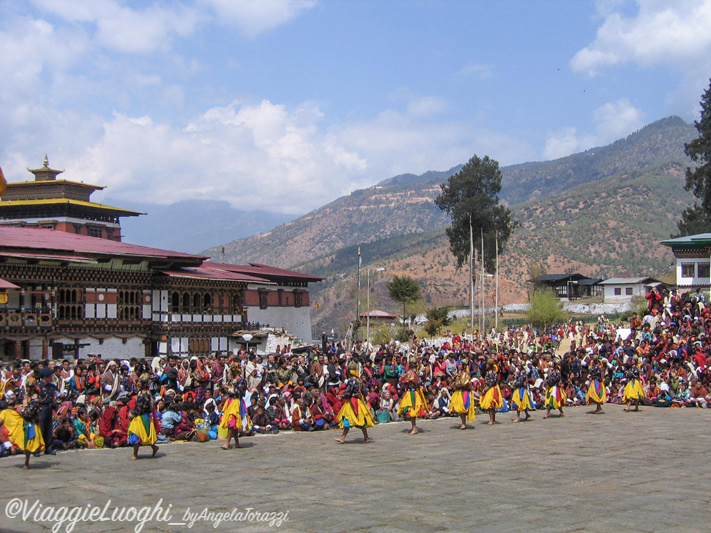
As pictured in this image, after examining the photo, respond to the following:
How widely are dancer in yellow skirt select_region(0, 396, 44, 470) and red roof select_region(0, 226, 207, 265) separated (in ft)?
59.1

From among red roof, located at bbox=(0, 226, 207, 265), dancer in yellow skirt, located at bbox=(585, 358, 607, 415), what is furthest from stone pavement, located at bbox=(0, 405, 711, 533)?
red roof, located at bbox=(0, 226, 207, 265)

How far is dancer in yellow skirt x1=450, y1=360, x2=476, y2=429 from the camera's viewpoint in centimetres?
1986

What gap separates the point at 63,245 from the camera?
111ft

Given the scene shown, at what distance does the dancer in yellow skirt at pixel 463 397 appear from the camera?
19859 mm

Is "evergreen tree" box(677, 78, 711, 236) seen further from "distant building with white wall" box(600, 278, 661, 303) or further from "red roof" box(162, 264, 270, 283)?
"red roof" box(162, 264, 270, 283)

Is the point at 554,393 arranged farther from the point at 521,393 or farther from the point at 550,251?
the point at 550,251

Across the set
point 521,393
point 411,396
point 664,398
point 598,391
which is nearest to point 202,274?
point 521,393

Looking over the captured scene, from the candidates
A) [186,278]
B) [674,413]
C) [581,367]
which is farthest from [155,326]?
[674,413]

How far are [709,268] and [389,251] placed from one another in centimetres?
9782

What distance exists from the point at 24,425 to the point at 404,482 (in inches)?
279

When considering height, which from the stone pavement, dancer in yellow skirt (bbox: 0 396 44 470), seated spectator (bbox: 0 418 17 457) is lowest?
the stone pavement

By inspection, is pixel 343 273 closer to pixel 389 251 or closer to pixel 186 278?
pixel 389 251

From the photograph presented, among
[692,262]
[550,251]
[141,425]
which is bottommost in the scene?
[141,425]

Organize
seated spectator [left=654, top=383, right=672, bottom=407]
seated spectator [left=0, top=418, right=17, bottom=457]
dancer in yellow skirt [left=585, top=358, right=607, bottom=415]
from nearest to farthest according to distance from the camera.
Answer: seated spectator [left=0, top=418, right=17, bottom=457]
dancer in yellow skirt [left=585, top=358, right=607, bottom=415]
seated spectator [left=654, top=383, right=672, bottom=407]
